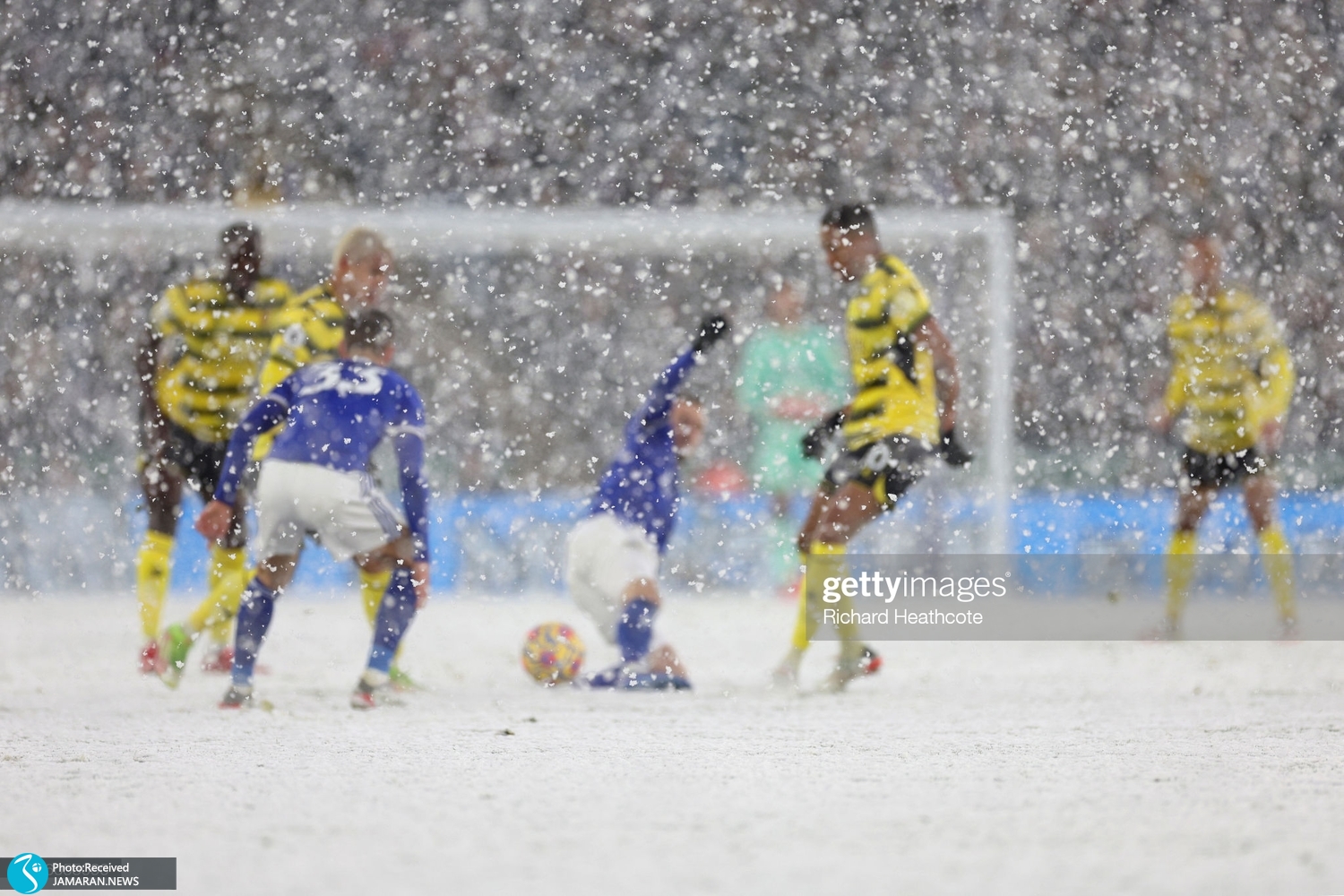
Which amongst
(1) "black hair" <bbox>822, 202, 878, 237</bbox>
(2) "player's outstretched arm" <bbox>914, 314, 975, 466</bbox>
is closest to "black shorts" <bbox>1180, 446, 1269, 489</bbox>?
(2) "player's outstretched arm" <bbox>914, 314, 975, 466</bbox>

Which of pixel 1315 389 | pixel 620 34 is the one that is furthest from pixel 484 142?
pixel 1315 389

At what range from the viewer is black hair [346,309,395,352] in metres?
4.34

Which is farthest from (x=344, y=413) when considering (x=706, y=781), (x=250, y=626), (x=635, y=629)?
(x=706, y=781)

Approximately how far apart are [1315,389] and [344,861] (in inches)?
393

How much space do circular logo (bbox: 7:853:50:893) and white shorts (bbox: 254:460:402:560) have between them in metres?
2.02

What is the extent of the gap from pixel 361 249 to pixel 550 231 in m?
5.06

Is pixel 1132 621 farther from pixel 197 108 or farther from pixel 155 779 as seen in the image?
pixel 197 108

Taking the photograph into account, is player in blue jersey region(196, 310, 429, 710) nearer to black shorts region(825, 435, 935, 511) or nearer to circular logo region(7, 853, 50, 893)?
black shorts region(825, 435, 935, 511)

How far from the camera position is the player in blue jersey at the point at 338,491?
Answer: 13.8ft

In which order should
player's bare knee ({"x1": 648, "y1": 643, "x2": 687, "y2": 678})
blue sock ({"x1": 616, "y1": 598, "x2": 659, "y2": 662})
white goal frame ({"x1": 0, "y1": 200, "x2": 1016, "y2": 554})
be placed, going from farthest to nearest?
white goal frame ({"x1": 0, "y1": 200, "x2": 1016, "y2": 554}), player's bare knee ({"x1": 648, "y1": 643, "x2": 687, "y2": 678}), blue sock ({"x1": 616, "y1": 598, "x2": 659, "y2": 662})

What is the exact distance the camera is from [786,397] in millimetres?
8500

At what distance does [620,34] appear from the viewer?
13.7 metres

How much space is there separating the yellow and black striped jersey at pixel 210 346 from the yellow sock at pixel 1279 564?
322 cm

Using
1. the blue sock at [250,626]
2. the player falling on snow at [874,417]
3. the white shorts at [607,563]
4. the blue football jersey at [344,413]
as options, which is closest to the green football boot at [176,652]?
the blue sock at [250,626]
